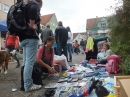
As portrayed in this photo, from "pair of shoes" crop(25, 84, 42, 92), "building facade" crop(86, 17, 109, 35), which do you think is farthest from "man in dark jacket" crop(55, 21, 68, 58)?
"building facade" crop(86, 17, 109, 35)

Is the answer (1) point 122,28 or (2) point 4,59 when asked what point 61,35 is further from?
(2) point 4,59

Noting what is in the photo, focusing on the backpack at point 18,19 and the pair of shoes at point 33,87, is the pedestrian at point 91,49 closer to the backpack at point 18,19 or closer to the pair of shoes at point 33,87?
the pair of shoes at point 33,87

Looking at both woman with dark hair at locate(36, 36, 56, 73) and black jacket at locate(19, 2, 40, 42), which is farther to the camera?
woman with dark hair at locate(36, 36, 56, 73)

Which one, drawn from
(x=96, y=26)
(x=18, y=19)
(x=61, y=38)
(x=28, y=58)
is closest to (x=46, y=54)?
(x=28, y=58)

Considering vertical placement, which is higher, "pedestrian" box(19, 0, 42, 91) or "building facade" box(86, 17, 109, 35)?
"building facade" box(86, 17, 109, 35)

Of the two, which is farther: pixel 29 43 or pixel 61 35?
pixel 61 35

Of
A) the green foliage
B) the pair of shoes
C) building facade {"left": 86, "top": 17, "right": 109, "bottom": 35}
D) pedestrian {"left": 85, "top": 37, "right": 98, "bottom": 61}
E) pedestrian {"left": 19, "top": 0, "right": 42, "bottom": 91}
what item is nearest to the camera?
pedestrian {"left": 19, "top": 0, "right": 42, "bottom": 91}

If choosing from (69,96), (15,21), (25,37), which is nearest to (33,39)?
(25,37)

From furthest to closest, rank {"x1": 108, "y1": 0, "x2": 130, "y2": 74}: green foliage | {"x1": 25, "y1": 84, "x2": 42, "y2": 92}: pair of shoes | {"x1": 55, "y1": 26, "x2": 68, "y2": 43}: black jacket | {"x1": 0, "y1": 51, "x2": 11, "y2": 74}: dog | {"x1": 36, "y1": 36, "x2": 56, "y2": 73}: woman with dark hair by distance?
{"x1": 55, "y1": 26, "x2": 68, "y2": 43}: black jacket, {"x1": 108, "y1": 0, "x2": 130, "y2": 74}: green foliage, {"x1": 0, "y1": 51, "x2": 11, "y2": 74}: dog, {"x1": 36, "y1": 36, "x2": 56, "y2": 73}: woman with dark hair, {"x1": 25, "y1": 84, "x2": 42, "y2": 92}: pair of shoes

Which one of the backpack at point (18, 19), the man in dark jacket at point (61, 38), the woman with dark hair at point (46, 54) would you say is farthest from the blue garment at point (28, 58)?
the man in dark jacket at point (61, 38)

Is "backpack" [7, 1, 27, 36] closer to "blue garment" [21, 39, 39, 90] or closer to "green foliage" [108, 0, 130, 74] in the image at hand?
"blue garment" [21, 39, 39, 90]

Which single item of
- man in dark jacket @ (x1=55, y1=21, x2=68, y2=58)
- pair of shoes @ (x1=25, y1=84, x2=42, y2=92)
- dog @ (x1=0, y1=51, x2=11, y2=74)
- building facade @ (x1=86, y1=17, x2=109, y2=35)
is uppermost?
building facade @ (x1=86, y1=17, x2=109, y2=35)

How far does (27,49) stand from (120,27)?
5.04 m

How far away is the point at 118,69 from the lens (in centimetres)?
488
